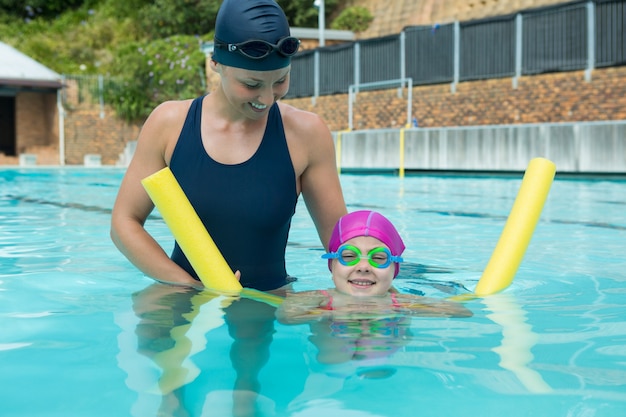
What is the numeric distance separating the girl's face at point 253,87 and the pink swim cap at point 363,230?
23.7 inches

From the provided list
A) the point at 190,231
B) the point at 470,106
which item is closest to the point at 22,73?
the point at 470,106

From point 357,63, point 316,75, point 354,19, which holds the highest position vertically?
point 354,19

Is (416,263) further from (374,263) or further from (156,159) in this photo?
(156,159)

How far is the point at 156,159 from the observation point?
357 centimetres

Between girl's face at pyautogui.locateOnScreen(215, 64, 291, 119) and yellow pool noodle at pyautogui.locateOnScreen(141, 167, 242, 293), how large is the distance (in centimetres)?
40

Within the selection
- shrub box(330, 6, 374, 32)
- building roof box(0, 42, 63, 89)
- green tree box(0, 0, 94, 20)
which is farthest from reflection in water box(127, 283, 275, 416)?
green tree box(0, 0, 94, 20)

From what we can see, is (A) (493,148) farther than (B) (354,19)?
No

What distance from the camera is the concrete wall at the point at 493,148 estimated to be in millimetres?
13656

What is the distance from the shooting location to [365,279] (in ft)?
11.2

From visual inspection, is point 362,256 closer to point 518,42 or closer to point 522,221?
point 522,221

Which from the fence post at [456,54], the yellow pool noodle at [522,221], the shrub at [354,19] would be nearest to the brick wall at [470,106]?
the fence post at [456,54]

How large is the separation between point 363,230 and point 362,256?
113 mm

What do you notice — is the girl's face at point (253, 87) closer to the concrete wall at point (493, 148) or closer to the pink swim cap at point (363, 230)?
the pink swim cap at point (363, 230)

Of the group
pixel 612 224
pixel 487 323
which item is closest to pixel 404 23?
pixel 612 224
